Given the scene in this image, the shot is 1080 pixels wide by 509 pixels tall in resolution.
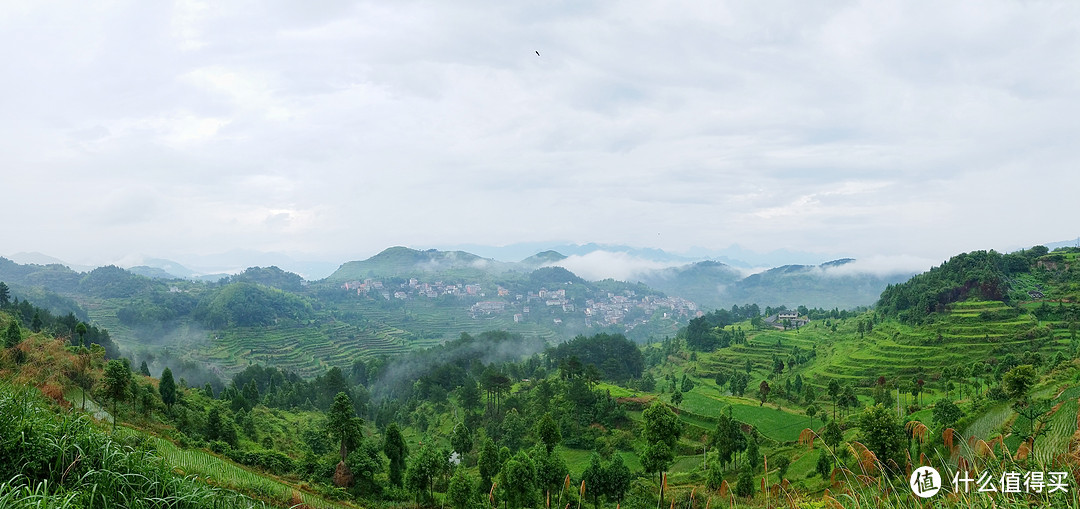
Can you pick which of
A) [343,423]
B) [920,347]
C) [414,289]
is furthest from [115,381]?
[414,289]

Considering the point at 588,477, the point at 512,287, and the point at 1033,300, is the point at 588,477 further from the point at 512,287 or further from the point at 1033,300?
the point at 512,287

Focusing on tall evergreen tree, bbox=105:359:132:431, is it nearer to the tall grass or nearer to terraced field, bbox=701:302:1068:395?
the tall grass

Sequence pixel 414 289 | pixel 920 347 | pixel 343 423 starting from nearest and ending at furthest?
pixel 343 423, pixel 920 347, pixel 414 289

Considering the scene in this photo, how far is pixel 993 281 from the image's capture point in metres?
51.0

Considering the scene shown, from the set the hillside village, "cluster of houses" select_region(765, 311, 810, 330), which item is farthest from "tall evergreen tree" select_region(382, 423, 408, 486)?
the hillside village

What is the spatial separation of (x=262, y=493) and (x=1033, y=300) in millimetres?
67517

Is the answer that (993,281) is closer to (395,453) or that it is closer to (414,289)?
(395,453)

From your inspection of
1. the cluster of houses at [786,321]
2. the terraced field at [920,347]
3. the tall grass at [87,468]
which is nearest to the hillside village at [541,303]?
the cluster of houses at [786,321]

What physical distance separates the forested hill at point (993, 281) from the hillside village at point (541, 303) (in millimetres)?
93651

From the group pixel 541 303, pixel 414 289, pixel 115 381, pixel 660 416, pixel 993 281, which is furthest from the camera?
pixel 541 303

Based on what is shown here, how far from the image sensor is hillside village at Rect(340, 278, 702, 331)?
15688 cm

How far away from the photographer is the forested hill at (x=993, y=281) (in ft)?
166

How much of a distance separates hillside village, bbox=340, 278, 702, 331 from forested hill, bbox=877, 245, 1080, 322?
93651 mm

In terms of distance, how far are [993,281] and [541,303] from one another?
12963 cm
